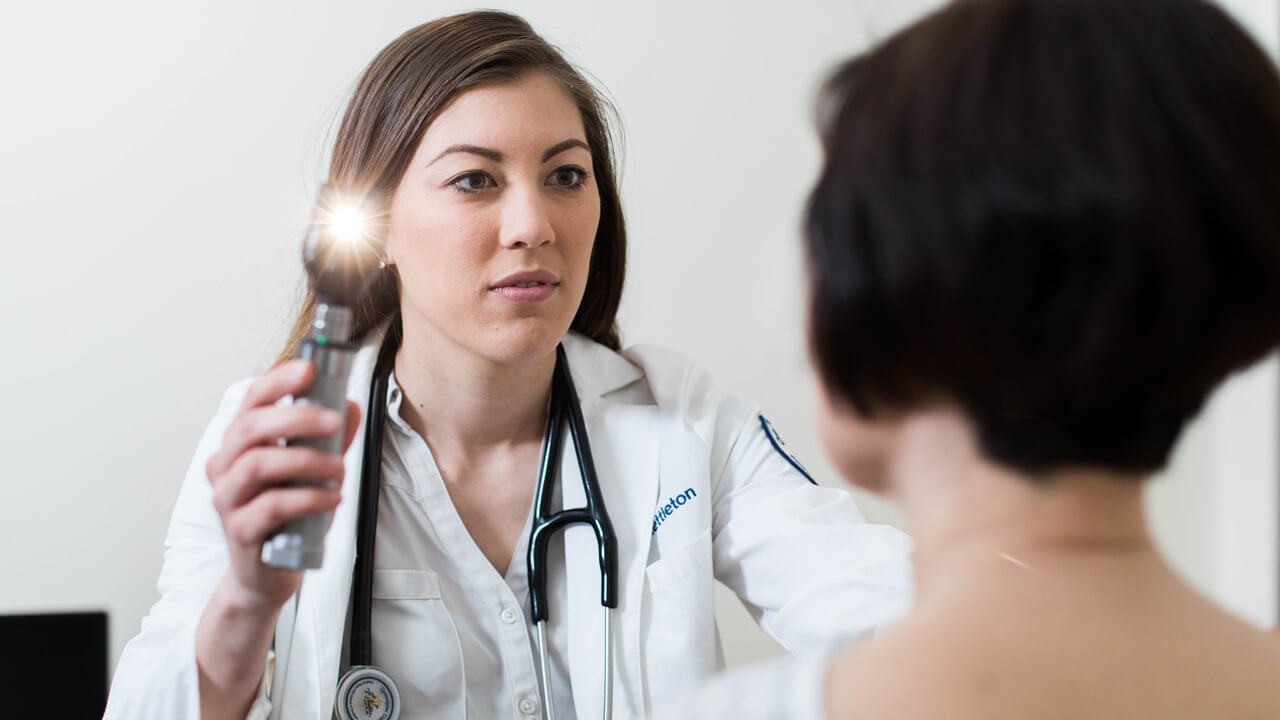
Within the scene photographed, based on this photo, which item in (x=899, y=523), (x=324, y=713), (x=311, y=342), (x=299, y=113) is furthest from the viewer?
(x=899, y=523)

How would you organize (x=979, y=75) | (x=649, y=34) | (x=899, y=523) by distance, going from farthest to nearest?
(x=899, y=523) → (x=649, y=34) → (x=979, y=75)

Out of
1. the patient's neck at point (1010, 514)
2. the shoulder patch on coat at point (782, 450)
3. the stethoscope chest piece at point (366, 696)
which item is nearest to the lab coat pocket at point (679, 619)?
the shoulder patch on coat at point (782, 450)

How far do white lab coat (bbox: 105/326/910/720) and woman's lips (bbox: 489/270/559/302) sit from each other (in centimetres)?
20

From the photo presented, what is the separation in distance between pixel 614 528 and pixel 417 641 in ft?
0.85

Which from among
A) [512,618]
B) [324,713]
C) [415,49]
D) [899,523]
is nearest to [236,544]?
[324,713]

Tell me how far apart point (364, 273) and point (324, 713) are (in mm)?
556

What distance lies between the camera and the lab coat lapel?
47.1 inches

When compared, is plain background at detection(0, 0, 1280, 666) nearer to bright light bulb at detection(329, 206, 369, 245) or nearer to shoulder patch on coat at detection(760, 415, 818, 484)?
shoulder patch on coat at detection(760, 415, 818, 484)

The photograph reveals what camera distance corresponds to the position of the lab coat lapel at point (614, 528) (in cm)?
120

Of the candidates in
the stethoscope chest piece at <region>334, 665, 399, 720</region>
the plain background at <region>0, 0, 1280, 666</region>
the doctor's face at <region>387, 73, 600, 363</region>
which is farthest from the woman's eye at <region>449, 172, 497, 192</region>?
the stethoscope chest piece at <region>334, 665, 399, 720</region>

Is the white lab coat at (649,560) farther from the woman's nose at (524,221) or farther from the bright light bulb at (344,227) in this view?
the bright light bulb at (344,227)

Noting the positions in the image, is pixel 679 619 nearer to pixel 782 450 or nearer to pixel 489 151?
pixel 782 450

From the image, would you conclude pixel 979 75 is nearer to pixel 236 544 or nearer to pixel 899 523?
pixel 236 544

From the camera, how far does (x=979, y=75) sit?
466 millimetres
